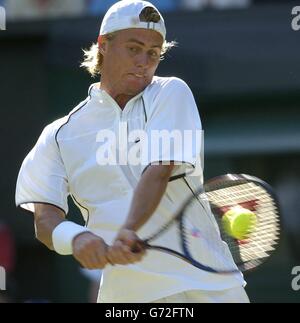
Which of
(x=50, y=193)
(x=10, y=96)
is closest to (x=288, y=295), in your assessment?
(x=10, y=96)

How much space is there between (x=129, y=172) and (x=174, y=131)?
0.27 metres

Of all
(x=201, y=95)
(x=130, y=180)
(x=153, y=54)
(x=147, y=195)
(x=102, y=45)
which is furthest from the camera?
(x=201, y=95)

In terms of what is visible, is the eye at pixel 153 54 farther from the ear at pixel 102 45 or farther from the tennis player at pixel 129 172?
the ear at pixel 102 45

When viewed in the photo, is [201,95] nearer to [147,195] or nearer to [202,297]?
[202,297]

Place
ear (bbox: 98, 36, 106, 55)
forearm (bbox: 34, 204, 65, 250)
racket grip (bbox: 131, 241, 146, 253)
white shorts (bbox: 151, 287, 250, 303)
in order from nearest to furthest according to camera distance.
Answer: racket grip (bbox: 131, 241, 146, 253), white shorts (bbox: 151, 287, 250, 303), forearm (bbox: 34, 204, 65, 250), ear (bbox: 98, 36, 106, 55)

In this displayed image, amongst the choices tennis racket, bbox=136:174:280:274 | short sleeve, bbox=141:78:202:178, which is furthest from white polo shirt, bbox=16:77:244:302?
tennis racket, bbox=136:174:280:274

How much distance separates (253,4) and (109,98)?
17.3 feet

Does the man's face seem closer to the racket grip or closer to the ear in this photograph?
the ear

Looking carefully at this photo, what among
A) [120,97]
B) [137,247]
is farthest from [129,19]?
[137,247]

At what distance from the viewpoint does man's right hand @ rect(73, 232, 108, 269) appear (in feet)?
13.5

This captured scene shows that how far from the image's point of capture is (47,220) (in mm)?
4547

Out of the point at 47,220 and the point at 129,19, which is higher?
the point at 129,19

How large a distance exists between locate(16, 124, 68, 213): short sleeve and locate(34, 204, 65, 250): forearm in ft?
0.08

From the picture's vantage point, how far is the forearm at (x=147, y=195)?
4.17m
